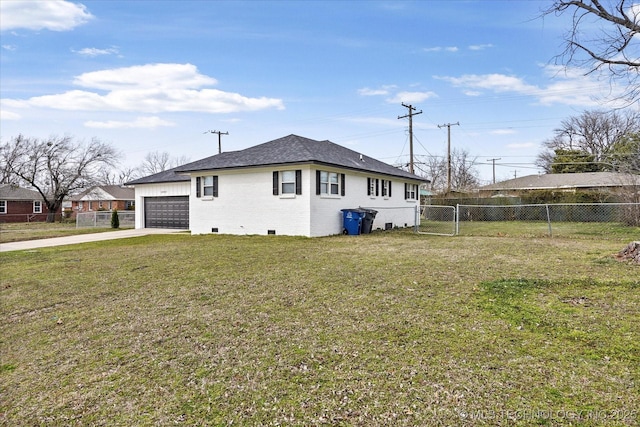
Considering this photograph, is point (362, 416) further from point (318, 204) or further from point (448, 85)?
Result: point (448, 85)

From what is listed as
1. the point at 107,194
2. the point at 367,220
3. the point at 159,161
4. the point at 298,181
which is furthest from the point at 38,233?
the point at 159,161

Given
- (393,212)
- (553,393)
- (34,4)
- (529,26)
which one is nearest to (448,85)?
(393,212)

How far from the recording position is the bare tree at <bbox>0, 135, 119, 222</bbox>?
35.5m

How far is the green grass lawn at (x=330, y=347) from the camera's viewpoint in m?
2.56

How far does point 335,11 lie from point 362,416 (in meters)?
12.7

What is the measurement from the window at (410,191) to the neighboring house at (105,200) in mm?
36130

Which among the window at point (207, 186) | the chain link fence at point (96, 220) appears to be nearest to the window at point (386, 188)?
the window at point (207, 186)

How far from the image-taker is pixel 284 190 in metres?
14.7

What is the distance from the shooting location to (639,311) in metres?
4.27

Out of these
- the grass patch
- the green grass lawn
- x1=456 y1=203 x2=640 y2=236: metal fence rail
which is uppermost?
x1=456 y1=203 x2=640 y2=236: metal fence rail

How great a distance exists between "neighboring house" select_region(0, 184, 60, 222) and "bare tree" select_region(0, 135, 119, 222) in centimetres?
128

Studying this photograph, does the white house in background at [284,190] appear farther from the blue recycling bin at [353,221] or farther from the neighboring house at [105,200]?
the neighboring house at [105,200]

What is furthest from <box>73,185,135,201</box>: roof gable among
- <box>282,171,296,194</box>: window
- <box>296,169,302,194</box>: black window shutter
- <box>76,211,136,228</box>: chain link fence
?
<box>296,169,302,194</box>: black window shutter

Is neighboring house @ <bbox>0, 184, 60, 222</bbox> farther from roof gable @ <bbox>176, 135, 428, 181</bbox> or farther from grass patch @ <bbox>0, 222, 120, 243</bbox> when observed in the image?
roof gable @ <bbox>176, 135, 428, 181</bbox>
